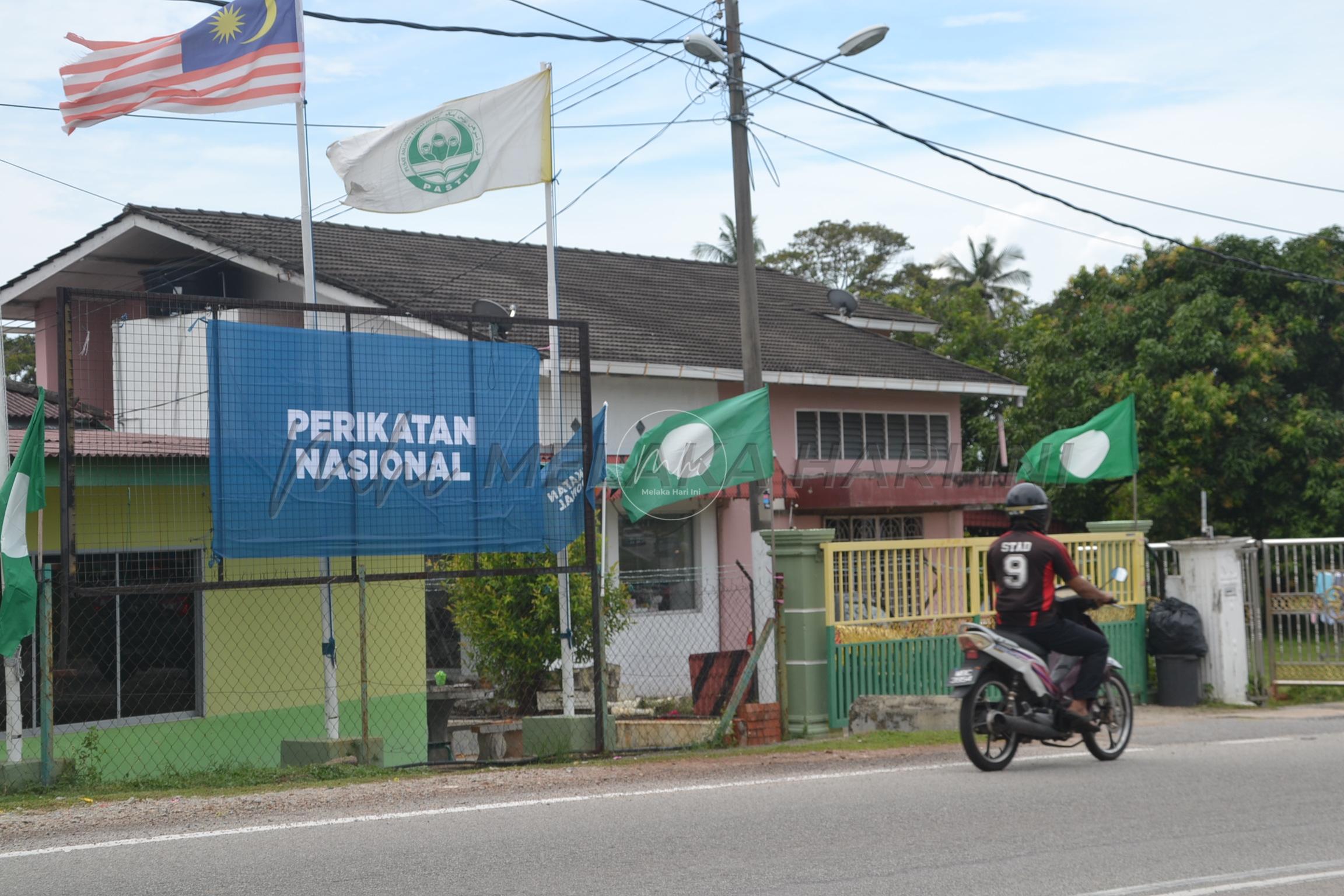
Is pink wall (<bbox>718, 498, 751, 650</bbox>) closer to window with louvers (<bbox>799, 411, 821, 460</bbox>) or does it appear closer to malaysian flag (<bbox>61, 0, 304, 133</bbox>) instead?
window with louvers (<bbox>799, 411, 821, 460</bbox>)

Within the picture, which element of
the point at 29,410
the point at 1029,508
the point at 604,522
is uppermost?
the point at 29,410

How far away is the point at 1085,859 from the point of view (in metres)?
6.55

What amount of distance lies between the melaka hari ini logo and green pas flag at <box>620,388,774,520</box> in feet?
9.27

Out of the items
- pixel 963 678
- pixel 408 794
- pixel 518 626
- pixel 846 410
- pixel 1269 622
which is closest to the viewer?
pixel 408 794

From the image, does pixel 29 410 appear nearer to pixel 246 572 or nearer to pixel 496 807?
pixel 246 572

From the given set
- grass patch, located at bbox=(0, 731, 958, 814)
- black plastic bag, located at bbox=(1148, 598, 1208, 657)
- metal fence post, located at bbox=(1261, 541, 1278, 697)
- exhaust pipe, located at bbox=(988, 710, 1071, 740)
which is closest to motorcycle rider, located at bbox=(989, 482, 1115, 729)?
exhaust pipe, located at bbox=(988, 710, 1071, 740)

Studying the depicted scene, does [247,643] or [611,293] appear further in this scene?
[611,293]

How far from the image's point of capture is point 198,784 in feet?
31.9

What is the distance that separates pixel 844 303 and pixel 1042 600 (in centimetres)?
1902

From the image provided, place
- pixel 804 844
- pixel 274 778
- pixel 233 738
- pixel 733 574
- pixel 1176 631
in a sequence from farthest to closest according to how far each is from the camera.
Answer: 1. pixel 1176 631
2. pixel 733 574
3. pixel 233 738
4. pixel 274 778
5. pixel 804 844

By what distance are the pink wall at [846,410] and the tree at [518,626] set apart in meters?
7.12

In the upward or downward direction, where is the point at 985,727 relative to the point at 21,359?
downward

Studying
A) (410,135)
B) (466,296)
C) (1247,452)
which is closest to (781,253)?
(1247,452)

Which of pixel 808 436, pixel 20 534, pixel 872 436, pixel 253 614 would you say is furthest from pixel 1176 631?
pixel 20 534
